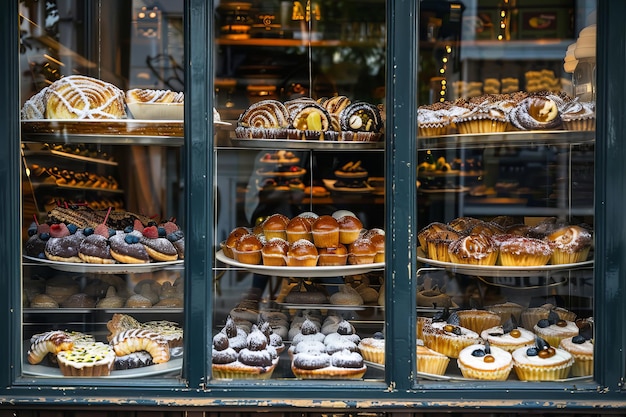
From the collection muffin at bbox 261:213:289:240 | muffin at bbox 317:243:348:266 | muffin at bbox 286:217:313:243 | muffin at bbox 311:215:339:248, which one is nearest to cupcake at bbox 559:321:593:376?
muffin at bbox 317:243:348:266

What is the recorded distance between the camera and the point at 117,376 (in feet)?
11.3

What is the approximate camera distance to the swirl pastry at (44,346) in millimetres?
3525

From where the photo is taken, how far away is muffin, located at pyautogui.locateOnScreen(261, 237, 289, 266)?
3922 mm

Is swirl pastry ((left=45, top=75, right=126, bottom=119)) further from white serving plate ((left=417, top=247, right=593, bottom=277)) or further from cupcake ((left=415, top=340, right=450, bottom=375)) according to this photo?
cupcake ((left=415, top=340, right=450, bottom=375))

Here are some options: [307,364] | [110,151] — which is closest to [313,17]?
[110,151]

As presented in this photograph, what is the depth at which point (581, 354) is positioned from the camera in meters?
3.49

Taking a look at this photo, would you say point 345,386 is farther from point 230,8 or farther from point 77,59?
point 230,8

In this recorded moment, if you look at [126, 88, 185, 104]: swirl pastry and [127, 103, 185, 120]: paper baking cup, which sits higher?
[126, 88, 185, 104]: swirl pastry

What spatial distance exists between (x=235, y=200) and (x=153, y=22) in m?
1.94

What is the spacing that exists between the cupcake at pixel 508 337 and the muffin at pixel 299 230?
1162mm

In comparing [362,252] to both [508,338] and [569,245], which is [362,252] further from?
[569,245]

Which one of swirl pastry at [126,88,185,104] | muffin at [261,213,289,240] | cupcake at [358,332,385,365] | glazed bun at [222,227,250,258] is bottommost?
cupcake at [358,332,385,365]

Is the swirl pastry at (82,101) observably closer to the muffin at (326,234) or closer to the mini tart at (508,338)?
the muffin at (326,234)

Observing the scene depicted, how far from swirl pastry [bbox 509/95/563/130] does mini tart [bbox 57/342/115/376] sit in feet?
8.46
